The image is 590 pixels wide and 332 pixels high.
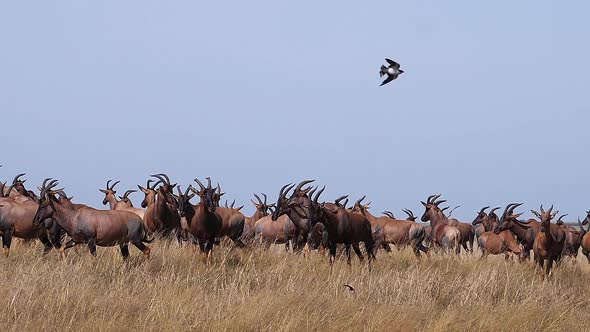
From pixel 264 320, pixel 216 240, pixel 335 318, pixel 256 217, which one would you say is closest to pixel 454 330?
pixel 335 318

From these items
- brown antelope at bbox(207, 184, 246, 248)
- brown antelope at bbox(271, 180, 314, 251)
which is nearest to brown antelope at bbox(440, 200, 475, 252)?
brown antelope at bbox(207, 184, 246, 248)

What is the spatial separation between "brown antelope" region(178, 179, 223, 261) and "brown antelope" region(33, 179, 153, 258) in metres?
1.78

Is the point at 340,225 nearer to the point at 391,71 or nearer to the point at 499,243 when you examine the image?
the point at 391,71

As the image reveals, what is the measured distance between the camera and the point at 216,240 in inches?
778

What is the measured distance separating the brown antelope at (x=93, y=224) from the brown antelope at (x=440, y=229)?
12448 millimetres

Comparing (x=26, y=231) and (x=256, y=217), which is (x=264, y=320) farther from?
(x=256, y=217)

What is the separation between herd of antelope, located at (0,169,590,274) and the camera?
16359mm

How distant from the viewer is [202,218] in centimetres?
1847

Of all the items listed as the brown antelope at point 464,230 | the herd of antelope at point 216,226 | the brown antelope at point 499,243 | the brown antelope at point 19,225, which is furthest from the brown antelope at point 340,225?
the brown antelope at point 464,230

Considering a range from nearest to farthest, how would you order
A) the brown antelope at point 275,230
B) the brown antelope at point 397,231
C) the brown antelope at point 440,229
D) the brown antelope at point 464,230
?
the brown antelope at point 275,230
the brown antelope at point 397,231
the brown antelope at point 440,229
the brown antelope at point 464,230

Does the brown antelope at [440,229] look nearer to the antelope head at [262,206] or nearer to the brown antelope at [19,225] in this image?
the antelope head at [262,206]

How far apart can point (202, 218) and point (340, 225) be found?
2.86m

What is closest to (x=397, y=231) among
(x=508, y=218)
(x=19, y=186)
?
(x=508, y=218)

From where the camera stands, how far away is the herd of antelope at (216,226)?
16.4 m
